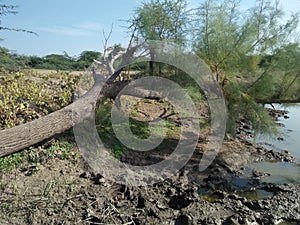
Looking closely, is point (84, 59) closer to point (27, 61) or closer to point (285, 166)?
point (27, 61)

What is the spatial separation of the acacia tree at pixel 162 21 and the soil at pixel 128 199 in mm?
2530

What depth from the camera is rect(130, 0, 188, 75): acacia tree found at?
18.1 feet

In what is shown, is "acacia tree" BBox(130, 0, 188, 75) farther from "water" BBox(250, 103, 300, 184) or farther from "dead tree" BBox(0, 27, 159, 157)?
"water" BBox(250, 103, 300, 184)

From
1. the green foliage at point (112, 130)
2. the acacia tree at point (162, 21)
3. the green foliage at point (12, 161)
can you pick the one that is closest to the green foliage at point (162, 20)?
the acacia tree at point (162, 21)

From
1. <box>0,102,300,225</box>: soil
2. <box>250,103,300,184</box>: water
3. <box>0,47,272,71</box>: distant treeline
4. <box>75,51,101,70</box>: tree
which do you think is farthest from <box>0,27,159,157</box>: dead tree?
<box>75,51,101,70</box>: tree

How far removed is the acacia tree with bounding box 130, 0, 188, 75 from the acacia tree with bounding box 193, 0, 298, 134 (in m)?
0.43

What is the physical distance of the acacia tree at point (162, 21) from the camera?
18.1 ft

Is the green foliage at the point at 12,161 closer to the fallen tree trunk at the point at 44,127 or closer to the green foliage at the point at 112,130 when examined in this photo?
the fallen tree trunk at the point at 44,127

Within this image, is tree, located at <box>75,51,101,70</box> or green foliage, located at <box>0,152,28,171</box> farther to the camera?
tree, located at <box>75,51,101,70</box>

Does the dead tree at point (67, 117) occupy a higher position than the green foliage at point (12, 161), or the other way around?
the dead tree at point (67, 117)

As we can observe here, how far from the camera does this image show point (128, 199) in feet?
11.2

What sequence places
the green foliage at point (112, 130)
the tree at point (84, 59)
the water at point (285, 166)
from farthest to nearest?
the tree at point (84, 59), the green foliage at point (112, 130), the water at point (285, 166)

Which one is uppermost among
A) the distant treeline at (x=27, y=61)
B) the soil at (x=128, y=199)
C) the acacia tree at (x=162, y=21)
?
the acacia tree at (x=162, y=21)

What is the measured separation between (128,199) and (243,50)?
11.0 feet
